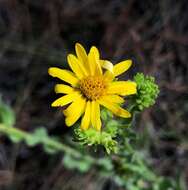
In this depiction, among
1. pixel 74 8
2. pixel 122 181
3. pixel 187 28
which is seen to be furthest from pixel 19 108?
pixel 187 28

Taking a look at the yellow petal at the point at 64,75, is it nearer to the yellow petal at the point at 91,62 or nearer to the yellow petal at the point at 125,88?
the yellow petal at the point at 91,62

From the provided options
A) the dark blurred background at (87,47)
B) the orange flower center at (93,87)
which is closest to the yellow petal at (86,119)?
the orange flower center at (93,87)

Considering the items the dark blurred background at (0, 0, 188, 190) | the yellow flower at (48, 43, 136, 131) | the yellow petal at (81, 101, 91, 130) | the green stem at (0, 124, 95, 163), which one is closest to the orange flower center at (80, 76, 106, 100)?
the yellow flower at (48, 43, 136, 131)

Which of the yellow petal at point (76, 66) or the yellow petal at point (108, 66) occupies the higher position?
the yellow petal at point (76, 66)

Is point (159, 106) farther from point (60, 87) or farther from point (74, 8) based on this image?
point (60, 87)

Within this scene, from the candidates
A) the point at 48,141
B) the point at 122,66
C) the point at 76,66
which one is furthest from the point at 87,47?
the point at 122,66

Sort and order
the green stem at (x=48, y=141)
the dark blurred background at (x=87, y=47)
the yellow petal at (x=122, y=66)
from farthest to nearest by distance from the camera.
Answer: the dark blurred background at (x=87, y=47) < the green stem at (x=48, y=141) < the yellow petal at (x=122, y=66)
